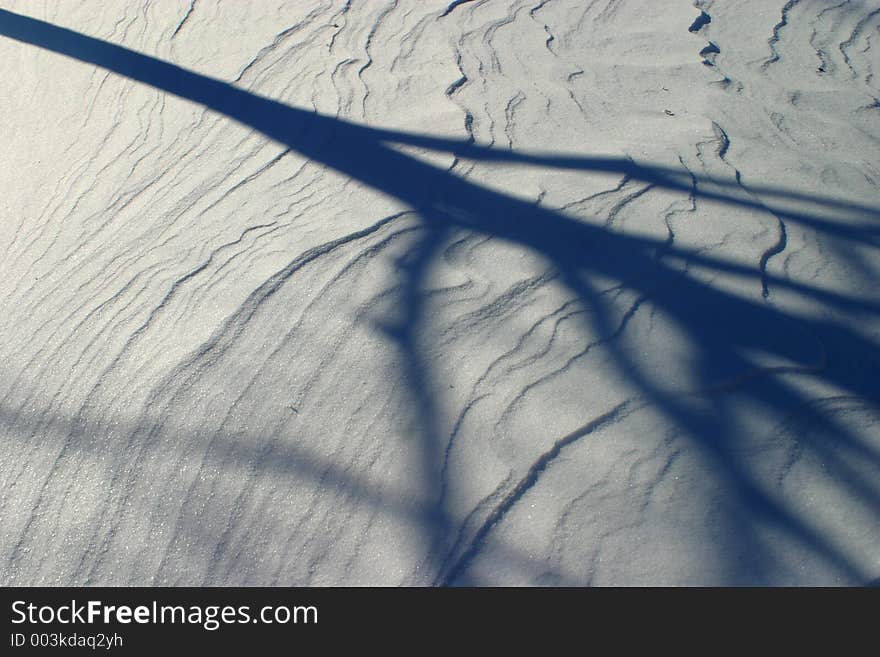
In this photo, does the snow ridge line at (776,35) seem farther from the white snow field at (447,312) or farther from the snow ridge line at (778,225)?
the snow ridge line at (778,225)

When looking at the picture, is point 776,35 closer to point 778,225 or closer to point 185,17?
point 778,225

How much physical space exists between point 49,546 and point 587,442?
0.99 m

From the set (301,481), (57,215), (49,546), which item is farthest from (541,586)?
(57,215)

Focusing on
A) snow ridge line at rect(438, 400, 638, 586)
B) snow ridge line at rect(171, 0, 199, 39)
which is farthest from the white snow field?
snow ridge line at rect(171, 0, 199, 39)

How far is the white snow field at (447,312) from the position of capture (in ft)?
4.61

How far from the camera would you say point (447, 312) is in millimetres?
1840

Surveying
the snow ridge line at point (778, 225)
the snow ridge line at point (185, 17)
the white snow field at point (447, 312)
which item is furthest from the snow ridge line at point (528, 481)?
the snow ridge line at point (185, 17)

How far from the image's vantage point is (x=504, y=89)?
2.82 metres

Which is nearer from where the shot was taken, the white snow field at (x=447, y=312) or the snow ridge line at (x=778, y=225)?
the white snow field at (x=447, y=312)

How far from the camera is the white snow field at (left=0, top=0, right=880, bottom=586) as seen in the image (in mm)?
1404

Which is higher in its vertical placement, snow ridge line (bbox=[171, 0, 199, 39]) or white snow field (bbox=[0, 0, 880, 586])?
snow ridge line (bbox=[171, 0, 199, 39])

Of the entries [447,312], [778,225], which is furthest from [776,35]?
[447,312]

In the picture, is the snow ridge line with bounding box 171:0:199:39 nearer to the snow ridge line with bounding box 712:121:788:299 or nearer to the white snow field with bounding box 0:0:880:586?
the white snow field with bounding box 0:0:880:586
